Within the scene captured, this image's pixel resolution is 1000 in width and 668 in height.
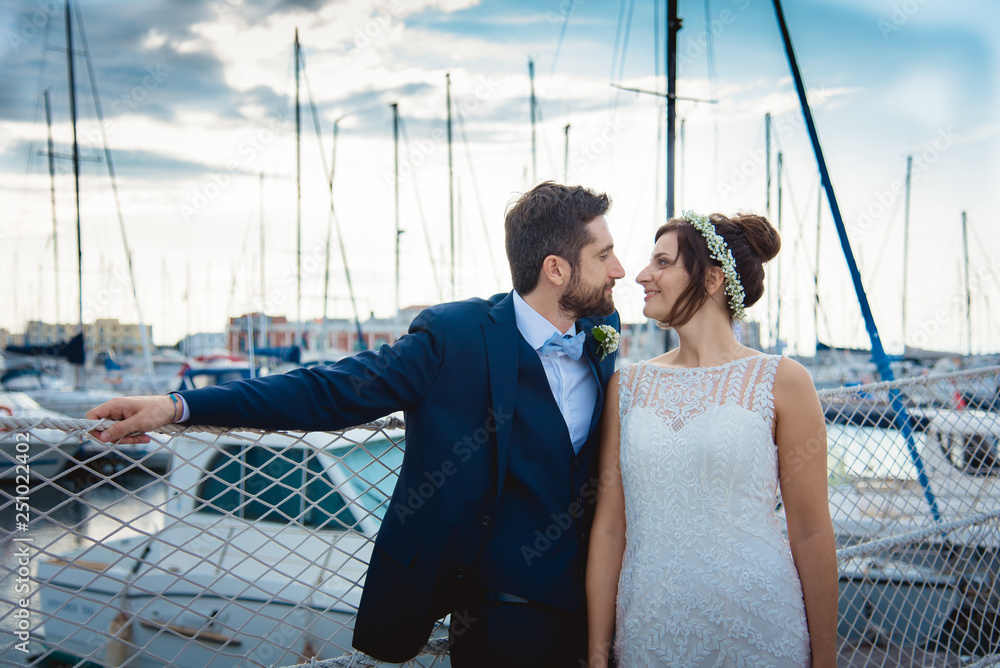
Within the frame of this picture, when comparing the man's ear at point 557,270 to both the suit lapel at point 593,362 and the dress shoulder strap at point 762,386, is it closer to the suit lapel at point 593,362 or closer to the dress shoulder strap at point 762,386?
the suit lapel at point 593,362

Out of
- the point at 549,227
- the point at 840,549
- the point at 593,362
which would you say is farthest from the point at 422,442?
the point at 840,549

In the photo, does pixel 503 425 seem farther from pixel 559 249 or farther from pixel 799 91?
pixel 799 91

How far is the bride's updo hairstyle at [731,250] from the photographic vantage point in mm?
2031

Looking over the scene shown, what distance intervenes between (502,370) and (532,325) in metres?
0.23

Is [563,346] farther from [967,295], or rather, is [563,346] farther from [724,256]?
[967,295]

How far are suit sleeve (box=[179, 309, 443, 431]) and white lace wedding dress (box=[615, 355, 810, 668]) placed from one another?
726 millimetres

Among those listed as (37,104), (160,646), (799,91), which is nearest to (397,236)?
(37,104)

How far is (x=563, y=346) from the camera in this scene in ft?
6.29

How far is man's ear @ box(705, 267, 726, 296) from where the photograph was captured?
6.71ft

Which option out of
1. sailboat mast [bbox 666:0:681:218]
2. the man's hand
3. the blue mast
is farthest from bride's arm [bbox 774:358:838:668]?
sailboat mast [bbox 666:0:681:218]

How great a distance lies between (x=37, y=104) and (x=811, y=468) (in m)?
25.3

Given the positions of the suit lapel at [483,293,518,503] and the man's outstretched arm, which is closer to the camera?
the man's outstretched arm

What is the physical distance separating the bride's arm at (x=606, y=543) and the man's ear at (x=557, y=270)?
0.41 m

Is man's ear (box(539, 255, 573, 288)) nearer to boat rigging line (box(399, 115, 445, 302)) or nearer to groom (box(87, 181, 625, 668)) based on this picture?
groom (box(87, 181, 625, 668))
